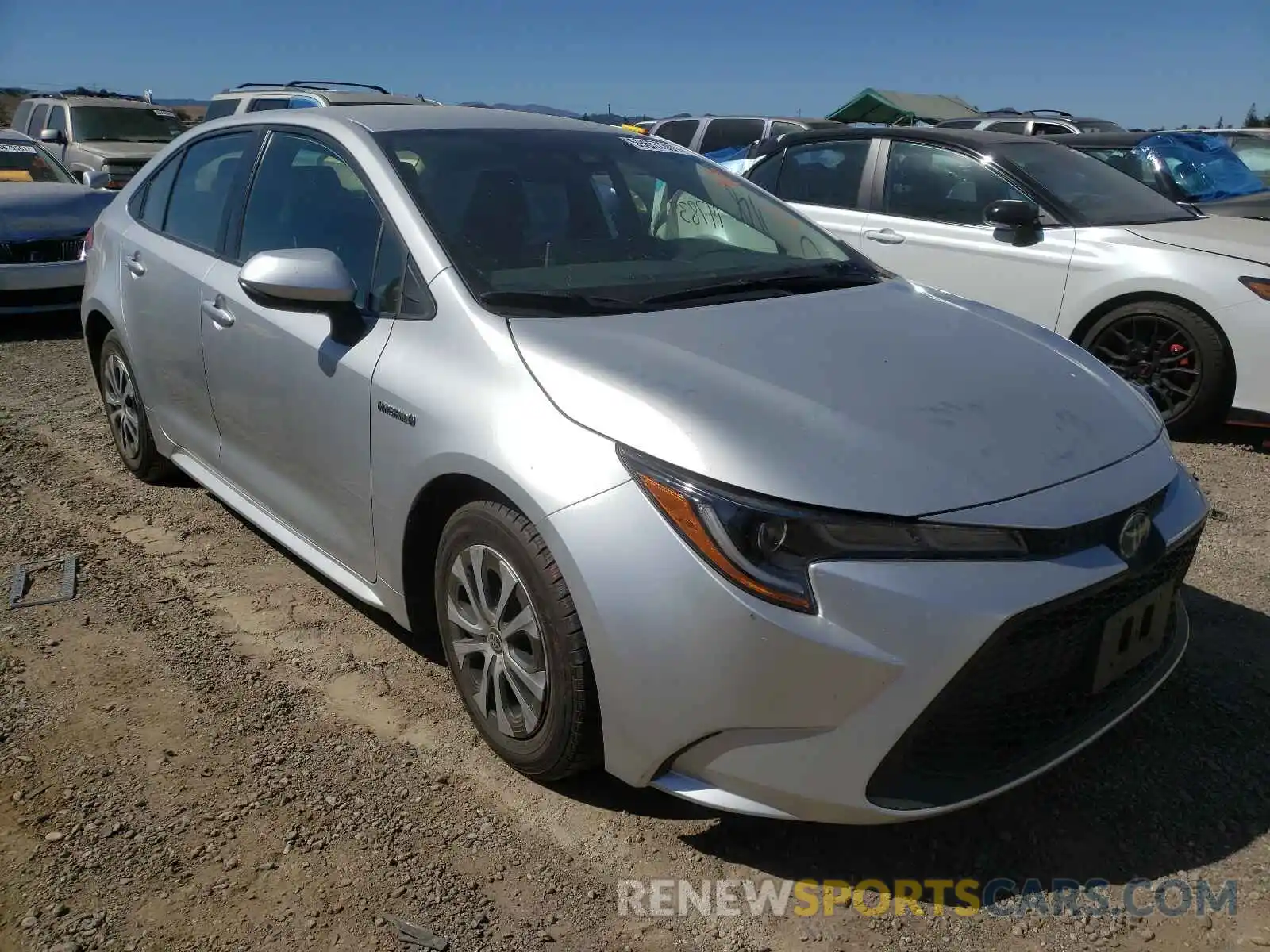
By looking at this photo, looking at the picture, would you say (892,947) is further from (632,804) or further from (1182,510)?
(1182,510)

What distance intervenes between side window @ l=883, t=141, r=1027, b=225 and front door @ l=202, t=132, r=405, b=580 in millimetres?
4078

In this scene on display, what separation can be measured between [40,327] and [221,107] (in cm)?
504

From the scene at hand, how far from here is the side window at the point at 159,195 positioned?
4203mm

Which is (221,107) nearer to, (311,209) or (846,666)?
(311,209)

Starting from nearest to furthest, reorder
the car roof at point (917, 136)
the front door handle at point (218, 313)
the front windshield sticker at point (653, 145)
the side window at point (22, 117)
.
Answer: the front door handle at point (218, 313) → the front windshield sticker at point (653, 145) → the car roof at point (917, 136) → the side window at point (22, 117)

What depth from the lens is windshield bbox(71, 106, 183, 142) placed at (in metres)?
14.2

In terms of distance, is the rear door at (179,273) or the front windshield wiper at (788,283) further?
the rear door at (179,273)

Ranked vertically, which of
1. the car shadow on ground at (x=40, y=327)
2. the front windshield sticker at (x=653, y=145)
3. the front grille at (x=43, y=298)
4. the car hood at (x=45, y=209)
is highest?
the front windshield sticker at (x=653, y=145)

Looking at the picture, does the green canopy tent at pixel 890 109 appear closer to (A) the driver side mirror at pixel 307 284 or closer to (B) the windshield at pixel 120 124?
(B) the windshield at pixel 120 124

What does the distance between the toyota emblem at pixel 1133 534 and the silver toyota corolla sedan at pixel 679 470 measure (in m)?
0.01

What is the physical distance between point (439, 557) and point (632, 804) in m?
0.79

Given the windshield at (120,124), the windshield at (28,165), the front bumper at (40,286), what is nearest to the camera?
the front bumper at (40,286)

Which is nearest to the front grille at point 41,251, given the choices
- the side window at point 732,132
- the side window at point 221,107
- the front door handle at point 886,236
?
the side window at point 221,107

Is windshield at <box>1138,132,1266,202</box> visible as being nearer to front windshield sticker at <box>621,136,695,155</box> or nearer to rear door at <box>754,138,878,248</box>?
rear door at <box>754,138,878,248</box>
